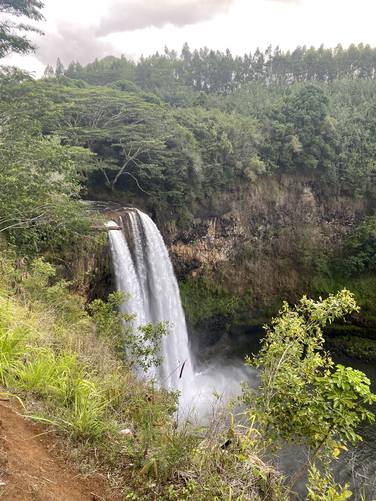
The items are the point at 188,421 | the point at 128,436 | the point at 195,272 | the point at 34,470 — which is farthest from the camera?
the point at 195,272

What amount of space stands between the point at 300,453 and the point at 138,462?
9784 millimetres

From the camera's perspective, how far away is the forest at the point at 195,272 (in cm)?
313

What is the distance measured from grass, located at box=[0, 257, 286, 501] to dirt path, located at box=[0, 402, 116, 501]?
0.35ft

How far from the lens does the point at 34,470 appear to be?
2518 millimetres

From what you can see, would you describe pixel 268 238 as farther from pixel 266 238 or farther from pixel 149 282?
pixel 149 282

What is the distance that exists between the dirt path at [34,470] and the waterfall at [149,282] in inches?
373

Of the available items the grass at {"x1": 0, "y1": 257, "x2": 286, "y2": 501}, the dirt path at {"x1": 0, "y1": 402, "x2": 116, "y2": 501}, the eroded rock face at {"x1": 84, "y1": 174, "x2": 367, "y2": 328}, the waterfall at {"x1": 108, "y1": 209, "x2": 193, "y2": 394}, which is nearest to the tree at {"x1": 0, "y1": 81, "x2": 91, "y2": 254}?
the waterfall at {"x1": 108, "y1": 209, "x2": 193, "y2": 394}

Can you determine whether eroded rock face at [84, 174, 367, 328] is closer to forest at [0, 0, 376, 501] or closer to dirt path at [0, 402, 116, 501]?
forest at [0, 0, 376, 501]

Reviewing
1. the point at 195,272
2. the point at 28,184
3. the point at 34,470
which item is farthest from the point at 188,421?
the point at 195,272

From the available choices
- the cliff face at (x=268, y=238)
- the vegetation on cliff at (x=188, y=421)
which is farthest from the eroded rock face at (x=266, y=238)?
the vegetation on cliff at (x=188, y=421)

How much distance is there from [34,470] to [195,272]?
54.4 feet

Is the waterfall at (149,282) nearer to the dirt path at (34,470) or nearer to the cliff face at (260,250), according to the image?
the cliff face at (260,250)

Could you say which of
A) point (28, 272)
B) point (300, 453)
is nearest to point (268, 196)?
point (300, 453)

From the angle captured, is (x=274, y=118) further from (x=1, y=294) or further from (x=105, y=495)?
(x=105, y=495)
